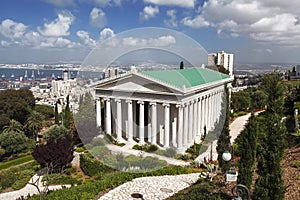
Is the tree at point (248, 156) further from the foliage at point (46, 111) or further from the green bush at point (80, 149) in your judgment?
the foliage at point (46, 111)

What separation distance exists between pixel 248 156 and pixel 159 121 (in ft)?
49.9

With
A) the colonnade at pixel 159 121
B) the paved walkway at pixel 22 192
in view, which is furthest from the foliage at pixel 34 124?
the paved walkway at pixel 22 192

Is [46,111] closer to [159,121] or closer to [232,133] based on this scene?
[159,121]

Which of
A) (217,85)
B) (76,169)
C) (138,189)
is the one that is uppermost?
(217,85)

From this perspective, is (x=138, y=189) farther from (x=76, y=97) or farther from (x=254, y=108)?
(x=254, y=108)

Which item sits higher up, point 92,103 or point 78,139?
point 92,103

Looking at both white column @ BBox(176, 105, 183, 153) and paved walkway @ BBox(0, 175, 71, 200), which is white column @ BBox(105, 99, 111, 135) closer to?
white column @ BBox(176, 105, 183, 153)

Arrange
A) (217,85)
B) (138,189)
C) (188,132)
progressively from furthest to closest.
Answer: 1. (217,85)
2. (188,132)
3. (138,189)

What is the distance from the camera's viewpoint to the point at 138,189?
14875mm

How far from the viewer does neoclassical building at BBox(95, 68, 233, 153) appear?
2380 centimetres

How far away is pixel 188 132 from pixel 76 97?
1236 cm

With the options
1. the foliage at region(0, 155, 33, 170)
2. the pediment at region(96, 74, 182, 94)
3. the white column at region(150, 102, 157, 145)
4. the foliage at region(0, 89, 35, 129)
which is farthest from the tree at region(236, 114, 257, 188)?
the foliage at region(0, 89, 35, 129)

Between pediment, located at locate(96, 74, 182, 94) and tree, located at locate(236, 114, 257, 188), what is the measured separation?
10985 mm

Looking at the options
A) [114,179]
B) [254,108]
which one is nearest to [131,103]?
[114,179]
